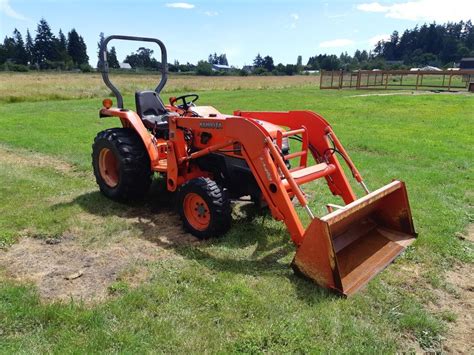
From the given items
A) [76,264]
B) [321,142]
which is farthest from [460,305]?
[76,264]

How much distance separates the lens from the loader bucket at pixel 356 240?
10.9 feet

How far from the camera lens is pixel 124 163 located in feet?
17.1

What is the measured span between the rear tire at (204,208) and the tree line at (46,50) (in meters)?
87.3

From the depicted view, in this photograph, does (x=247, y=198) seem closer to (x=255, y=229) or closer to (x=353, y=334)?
(x=255, y=229)

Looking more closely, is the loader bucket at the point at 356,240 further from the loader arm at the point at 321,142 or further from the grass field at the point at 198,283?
the loader arm at the point at 321,142

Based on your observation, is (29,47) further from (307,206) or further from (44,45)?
(307,206)

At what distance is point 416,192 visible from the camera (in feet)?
20.5

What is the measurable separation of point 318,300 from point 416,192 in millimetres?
3749

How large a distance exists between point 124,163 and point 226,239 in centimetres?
178

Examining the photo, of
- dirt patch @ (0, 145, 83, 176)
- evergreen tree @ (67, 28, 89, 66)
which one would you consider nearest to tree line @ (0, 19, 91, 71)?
evergreen tree @ (67, 28, 89, 66)

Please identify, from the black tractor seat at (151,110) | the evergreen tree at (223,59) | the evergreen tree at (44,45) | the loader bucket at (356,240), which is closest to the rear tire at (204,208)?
the loader bucket at (356,240)

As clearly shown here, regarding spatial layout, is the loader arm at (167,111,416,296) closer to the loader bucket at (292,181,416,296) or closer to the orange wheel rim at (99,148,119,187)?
the loader bucket at (292,181,416,296)

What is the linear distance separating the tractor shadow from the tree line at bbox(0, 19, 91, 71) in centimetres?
8613

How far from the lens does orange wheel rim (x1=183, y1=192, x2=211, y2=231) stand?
443cm
